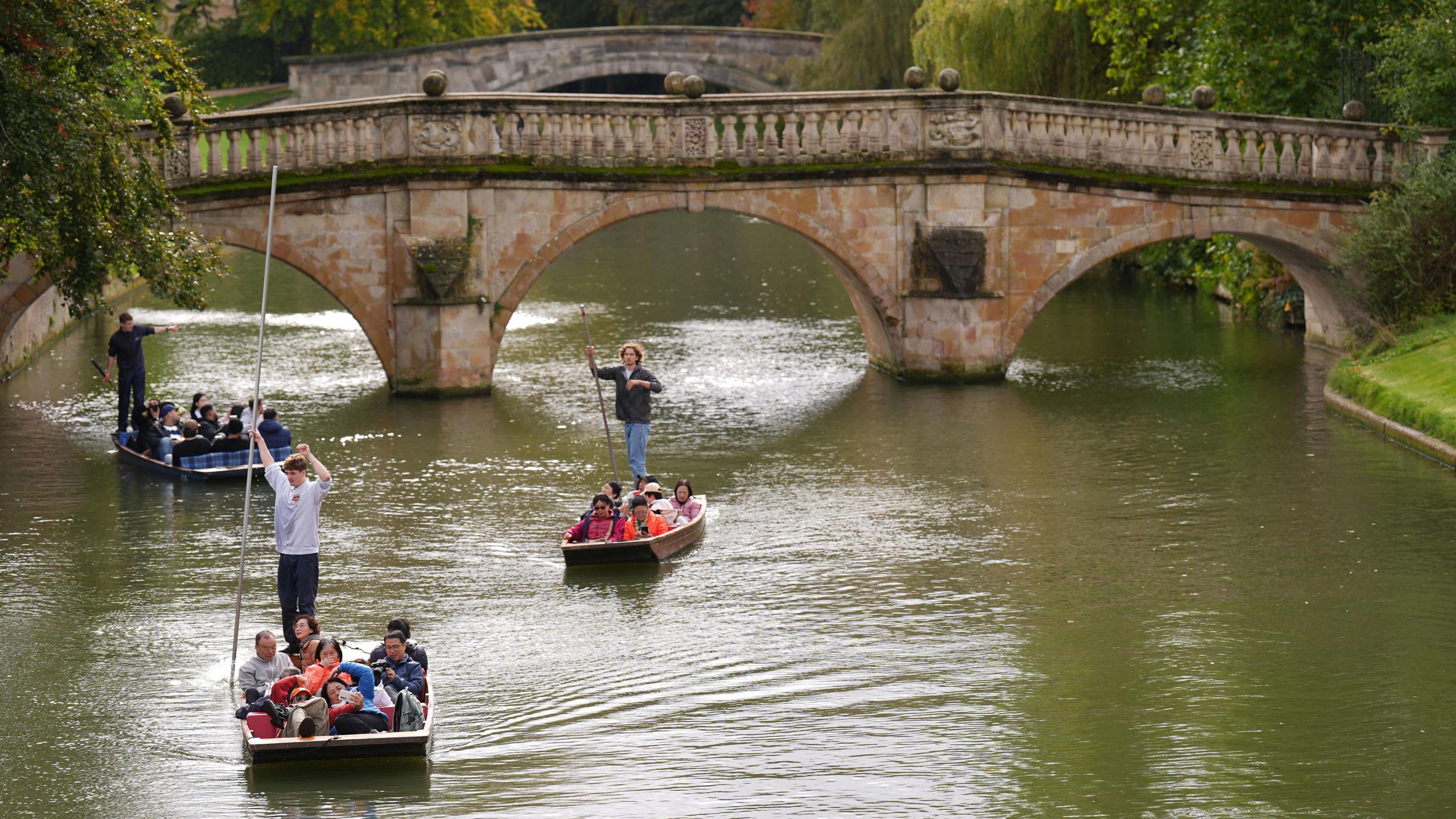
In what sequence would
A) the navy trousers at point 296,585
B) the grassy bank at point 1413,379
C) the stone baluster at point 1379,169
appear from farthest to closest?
the stone baluster at point 1379,169 → the grassy bank at point 1413,379 → the navy trousers at point 296,585

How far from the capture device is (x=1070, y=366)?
31219 mm

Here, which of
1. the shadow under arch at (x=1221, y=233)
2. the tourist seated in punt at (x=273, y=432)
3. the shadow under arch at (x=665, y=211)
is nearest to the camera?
the tourist seated in punt at (x=273, y=432)

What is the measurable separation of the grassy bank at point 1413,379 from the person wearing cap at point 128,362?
15945 mm

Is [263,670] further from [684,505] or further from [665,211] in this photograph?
[665,211]

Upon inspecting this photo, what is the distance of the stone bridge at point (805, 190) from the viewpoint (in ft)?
89.0

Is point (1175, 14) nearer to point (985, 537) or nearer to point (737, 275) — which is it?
point (737, 275)

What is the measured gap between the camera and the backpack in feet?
42.7

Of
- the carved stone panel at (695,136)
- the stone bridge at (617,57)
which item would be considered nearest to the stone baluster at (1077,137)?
the carved stone panel at (695,136)

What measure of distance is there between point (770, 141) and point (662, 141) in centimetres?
164

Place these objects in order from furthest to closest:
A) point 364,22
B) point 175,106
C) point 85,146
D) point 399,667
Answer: point 364,22
point 175,106
point 85,146
point 399,667

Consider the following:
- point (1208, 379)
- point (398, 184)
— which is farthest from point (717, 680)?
point (1208, 379)

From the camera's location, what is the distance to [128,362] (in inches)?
973

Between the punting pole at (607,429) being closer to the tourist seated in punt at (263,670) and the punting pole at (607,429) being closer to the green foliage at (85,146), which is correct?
the green foliage at (85,146)

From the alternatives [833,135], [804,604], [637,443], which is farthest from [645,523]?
[833,135]
